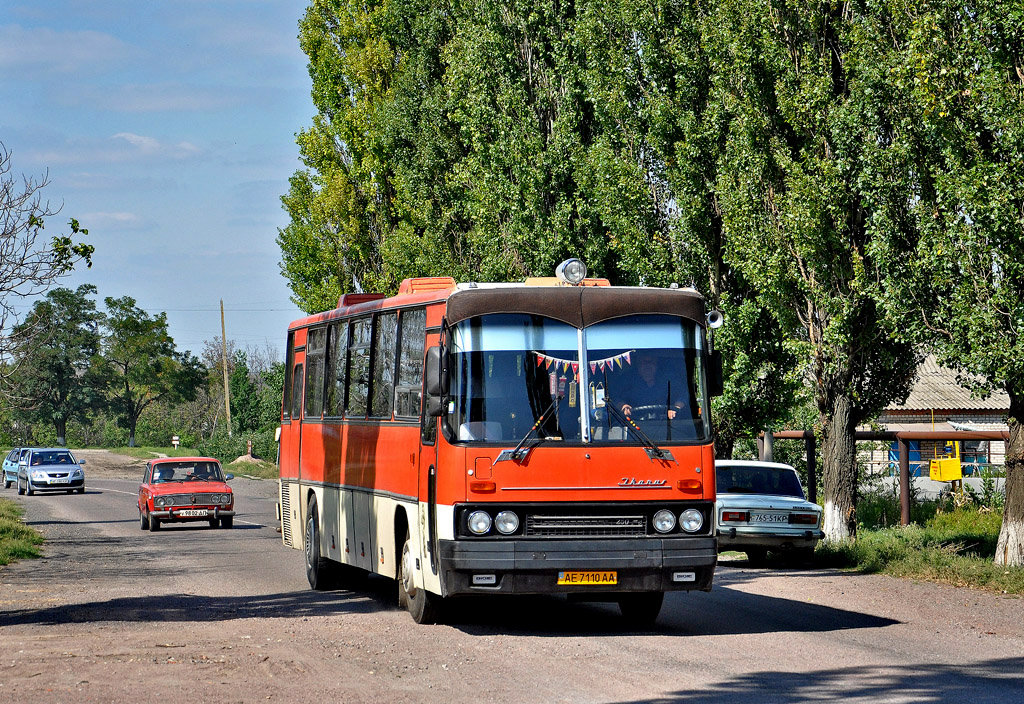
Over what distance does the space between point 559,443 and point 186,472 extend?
20881 mm

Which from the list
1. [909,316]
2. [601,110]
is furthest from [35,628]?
[601,110]

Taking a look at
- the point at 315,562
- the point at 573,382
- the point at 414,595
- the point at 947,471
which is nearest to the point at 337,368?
the point at 315,562

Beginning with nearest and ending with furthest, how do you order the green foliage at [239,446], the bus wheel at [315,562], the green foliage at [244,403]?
the bus wheel at [315,562] → the green foliage at [239,446] → the green foliage at [244,403]

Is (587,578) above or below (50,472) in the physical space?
above

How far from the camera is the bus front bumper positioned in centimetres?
1120

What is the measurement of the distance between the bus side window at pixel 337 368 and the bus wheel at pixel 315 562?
152 cm

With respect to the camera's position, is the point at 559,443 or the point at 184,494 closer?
the point at 559,443

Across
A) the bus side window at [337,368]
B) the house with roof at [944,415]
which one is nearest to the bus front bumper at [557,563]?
the bus side window at [337,368]

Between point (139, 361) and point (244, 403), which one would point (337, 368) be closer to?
point (244, 403)

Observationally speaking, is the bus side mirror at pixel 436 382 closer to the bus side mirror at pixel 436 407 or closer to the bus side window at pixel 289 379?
the bus side mirror at pixel 436 407

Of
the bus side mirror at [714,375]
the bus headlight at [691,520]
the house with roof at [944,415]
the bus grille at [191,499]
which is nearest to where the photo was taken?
the bus headlight at [691,520]

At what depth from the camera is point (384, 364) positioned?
45.7 feet

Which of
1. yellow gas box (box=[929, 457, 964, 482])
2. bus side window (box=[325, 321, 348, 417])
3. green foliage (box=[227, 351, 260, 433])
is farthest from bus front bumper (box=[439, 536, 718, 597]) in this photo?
green foliage (box=[227, 351, 260, 433])

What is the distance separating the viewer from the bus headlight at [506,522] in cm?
1127
